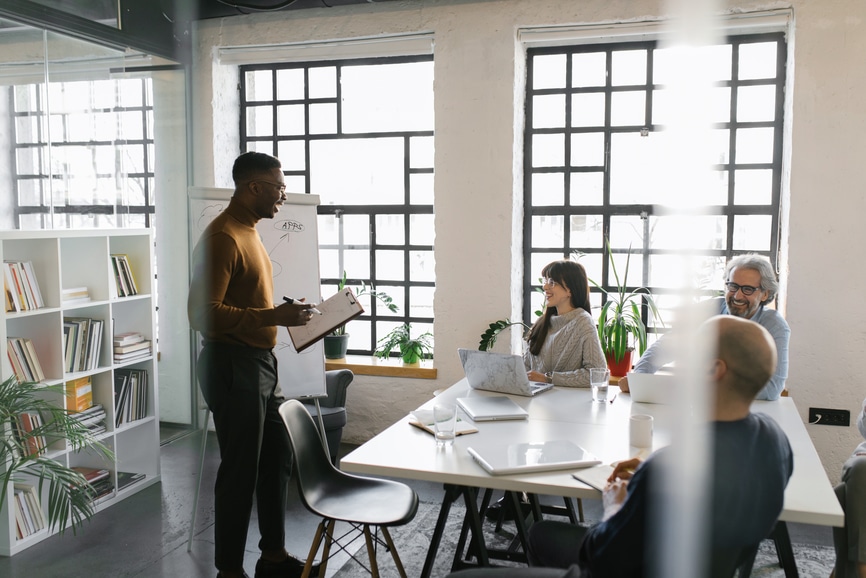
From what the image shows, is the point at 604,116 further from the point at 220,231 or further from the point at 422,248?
the point at 220,231

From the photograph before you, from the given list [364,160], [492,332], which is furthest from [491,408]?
[364,160]

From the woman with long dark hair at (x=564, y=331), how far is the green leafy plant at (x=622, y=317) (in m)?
0.75

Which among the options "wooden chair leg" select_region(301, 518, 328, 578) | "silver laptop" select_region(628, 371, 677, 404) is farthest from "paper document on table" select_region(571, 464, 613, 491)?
"wooden chair leg" select_region(301, 518, 328, 578)

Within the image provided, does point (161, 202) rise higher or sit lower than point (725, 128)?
lower

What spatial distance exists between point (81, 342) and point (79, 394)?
0.28 meters

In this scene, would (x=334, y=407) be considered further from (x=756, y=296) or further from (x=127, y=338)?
(x=756, y=296)

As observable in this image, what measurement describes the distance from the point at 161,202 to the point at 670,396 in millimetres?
3918

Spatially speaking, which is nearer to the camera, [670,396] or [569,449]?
[569,449]

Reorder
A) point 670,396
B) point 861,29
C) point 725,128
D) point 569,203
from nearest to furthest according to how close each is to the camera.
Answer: point 670,396 < point 861,29 < point 725,128 < point 569,203

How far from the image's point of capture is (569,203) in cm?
A: 499

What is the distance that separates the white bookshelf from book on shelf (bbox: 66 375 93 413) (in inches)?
2.2

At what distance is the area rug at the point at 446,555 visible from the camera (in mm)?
3264

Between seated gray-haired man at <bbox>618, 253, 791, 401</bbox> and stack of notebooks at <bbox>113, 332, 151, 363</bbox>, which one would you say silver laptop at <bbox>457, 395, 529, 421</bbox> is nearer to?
seated gray-haired man at <bbox>618, 253, 791, 401</bbox>

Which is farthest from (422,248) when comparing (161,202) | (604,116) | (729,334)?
(729,334)
